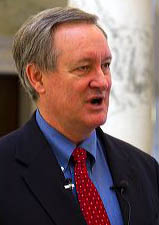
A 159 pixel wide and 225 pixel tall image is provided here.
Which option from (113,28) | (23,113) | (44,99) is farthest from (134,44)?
(23,113)

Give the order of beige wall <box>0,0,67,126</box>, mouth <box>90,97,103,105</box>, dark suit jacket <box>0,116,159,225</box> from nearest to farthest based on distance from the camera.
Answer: dark suit jacket <box>0,116,159,225</box>
mouth <box>90,97,103,105</box>
beige wall <box>0,0,67,126</box>

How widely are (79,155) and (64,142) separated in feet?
0.25

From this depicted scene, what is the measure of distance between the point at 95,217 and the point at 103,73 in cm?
51

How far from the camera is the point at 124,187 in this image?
79.4 inches

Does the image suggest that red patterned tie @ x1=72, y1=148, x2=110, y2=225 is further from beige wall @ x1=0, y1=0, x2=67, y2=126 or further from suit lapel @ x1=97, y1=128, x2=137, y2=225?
beige wall @ x1=0, y1=0, x2=67, y2=126

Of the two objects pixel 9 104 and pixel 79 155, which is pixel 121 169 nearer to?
pixel 79 155

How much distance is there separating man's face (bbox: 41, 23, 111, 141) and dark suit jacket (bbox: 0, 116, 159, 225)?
0.47ft

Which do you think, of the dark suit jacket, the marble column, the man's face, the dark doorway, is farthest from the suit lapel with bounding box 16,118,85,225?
the dark doorway

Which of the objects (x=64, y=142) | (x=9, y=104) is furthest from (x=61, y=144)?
(x=9, y=104)

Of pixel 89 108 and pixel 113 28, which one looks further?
pixel 113 28

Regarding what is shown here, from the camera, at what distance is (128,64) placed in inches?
158

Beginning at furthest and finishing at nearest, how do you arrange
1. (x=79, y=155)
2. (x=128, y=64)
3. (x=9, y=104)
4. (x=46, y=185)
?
1. (x=9, y=104)
2. (x=128, y=64)
3. (x=79, y=155)
4. (x=46, y=185)

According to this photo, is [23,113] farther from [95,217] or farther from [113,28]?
[95,217]

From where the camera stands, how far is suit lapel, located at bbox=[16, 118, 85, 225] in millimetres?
1837
